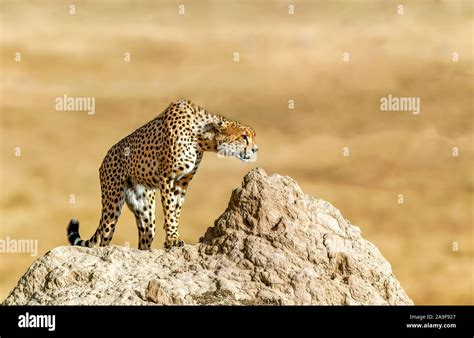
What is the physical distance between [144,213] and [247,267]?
301 centimetres

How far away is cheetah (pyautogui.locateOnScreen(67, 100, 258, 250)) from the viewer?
496 inches

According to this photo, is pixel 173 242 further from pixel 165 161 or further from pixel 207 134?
pixel 207 134

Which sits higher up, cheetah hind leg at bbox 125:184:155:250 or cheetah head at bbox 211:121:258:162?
cheetah head at bbox 211:121:258:162

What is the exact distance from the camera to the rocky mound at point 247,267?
10.6 m

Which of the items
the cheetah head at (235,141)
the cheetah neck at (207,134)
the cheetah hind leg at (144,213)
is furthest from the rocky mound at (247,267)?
the cheetah hind leg at (144,213)

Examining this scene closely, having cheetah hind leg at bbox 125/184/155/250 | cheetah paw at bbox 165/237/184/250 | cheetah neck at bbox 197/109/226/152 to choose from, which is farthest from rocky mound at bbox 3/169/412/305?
cheetah hind leg at bbox 125/184/155/250

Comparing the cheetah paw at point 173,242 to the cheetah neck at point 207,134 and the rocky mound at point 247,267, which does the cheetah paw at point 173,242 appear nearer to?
the rocky mound at point 247,267

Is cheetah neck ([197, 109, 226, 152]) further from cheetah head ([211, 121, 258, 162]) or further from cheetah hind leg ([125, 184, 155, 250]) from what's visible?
cheetah hind leg ([125, 184, 155, 250])

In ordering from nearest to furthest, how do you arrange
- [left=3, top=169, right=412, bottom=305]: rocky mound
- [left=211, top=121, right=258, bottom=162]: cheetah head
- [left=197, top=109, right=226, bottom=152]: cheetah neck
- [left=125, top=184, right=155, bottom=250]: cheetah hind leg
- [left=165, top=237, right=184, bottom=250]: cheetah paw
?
[left=3, top=169, right=412, bottom=305]: rocky mound
[left=165, top=237, right=184, bottom=250]: cheetah paw
[left=211, top=121, right=258, bottom=162]: cheetah head
[left=197, top=109, right=226, bottom=152]: cheetah neck
[left=125, top=184, right=155, bottom=250]: cheetah hind leg

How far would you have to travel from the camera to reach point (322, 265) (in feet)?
36.4

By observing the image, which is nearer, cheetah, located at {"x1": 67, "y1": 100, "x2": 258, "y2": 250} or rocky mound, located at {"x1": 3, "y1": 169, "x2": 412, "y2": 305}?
rocky mound, located at {"x1": 3, "y1": 169, "x2": 412, "y2": 305}
